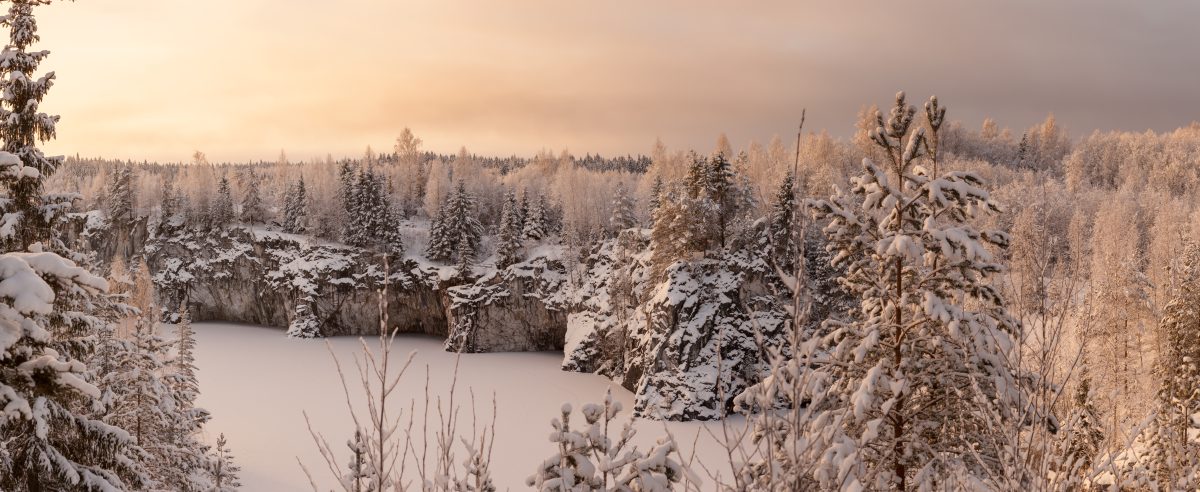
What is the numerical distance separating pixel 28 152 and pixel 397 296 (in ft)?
173

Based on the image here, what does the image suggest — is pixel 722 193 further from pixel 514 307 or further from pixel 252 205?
pixel 252 205

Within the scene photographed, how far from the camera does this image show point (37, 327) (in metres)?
6.00

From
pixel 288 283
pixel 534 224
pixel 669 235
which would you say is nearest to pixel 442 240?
pixel 534 224

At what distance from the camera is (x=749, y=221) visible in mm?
39062

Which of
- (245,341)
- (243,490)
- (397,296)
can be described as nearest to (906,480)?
(243,490)

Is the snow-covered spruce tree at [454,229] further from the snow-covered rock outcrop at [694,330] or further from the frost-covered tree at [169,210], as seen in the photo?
the frost-covered tree at [169,210]

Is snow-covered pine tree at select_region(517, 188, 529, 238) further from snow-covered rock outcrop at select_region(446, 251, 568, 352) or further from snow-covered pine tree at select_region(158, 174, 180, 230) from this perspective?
snow-covered pine tree at select_region(158, 174, 180, 230)

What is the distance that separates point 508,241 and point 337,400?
19922mm

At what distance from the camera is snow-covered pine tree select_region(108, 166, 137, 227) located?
68.2m

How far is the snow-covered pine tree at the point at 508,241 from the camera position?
5362cm

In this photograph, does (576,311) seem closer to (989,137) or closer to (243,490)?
(243,490)

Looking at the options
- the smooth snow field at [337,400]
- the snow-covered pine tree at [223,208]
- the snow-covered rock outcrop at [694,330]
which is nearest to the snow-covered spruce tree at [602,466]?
the smooth snow field at [337,400]

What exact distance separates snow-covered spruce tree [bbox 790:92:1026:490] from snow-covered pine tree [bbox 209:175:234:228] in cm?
7148

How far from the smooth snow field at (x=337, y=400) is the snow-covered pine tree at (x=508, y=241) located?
310 inches
